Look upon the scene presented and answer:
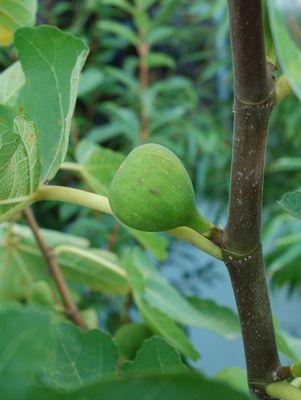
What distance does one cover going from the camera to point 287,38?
0.73 ft

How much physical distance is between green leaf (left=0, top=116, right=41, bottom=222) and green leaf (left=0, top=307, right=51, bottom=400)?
15 centimetres

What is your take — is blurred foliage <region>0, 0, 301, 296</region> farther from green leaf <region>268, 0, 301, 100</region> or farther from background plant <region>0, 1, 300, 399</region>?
green leaf <region>268, 0, 301, 100</region>

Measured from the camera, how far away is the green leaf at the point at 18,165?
0.34 meters

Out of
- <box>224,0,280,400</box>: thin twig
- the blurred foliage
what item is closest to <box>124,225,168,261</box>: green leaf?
<box>224,0,280,400</box>: thin twig

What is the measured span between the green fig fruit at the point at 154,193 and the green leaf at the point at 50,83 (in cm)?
7

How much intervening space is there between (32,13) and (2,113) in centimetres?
9

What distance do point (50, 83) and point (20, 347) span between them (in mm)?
257

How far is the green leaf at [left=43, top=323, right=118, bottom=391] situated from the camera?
351 mm

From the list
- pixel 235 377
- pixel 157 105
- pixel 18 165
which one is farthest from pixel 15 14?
pixel 157 105

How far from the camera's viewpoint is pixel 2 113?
1.47 feet

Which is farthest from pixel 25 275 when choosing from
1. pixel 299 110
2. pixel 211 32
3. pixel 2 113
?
pixel 211 32

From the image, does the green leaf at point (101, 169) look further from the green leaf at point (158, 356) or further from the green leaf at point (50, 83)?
the green leaf at point (158, 356)

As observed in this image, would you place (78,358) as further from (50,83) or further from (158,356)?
(50,83)

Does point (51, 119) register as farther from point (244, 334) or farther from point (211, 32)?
point (211, 32)
